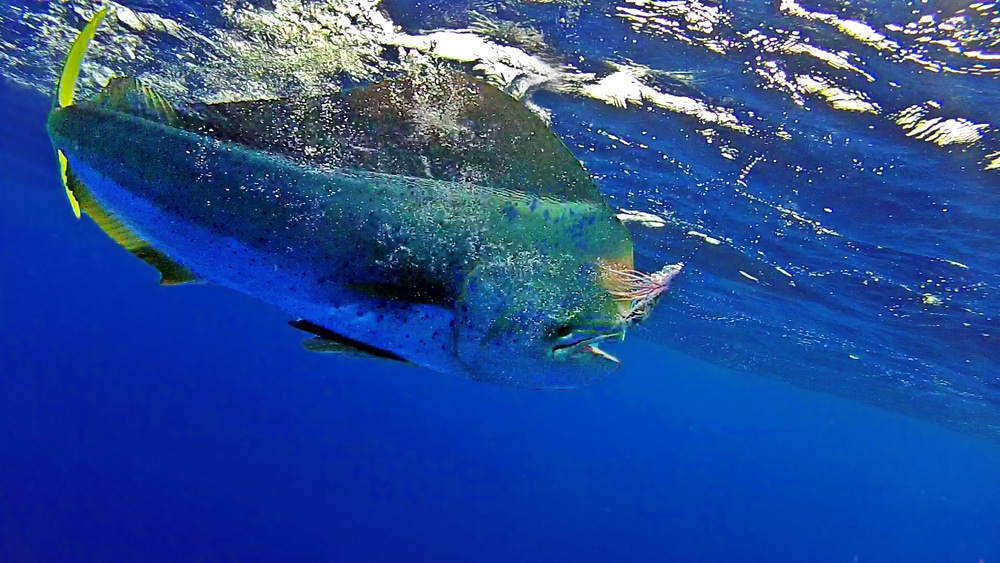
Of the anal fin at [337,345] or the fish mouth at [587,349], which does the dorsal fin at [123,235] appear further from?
the fish mouth at [587,349]

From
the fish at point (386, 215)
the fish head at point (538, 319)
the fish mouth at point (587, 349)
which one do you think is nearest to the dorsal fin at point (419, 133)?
the fish at point (386, 215)

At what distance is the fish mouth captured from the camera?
1.05 metres

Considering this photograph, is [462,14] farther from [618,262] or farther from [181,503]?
[181,503]

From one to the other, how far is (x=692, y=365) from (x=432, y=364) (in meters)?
51.6

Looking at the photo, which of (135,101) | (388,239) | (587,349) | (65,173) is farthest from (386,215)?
(65,173)

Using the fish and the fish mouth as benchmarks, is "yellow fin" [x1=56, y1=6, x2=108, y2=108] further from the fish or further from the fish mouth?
the fish mouth

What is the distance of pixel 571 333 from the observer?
104 cm

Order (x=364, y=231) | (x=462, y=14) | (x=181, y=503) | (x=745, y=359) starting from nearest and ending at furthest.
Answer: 1. (x=364, y=231)
2. (x=462, y=14)
3. (x=745, y=359)
4. (x=181, y=503)

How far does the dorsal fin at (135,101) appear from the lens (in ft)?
3.60

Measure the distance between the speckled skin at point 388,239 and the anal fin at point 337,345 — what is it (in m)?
0.04

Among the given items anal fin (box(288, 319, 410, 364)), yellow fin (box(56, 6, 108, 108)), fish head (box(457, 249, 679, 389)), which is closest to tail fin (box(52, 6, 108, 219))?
yellow fin (box(56, 6, 108, 108))

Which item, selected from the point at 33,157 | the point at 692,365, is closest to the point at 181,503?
the point at 33,157

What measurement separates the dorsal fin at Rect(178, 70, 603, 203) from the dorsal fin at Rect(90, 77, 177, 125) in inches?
1.7

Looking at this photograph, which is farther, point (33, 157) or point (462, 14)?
point (33, 157)
